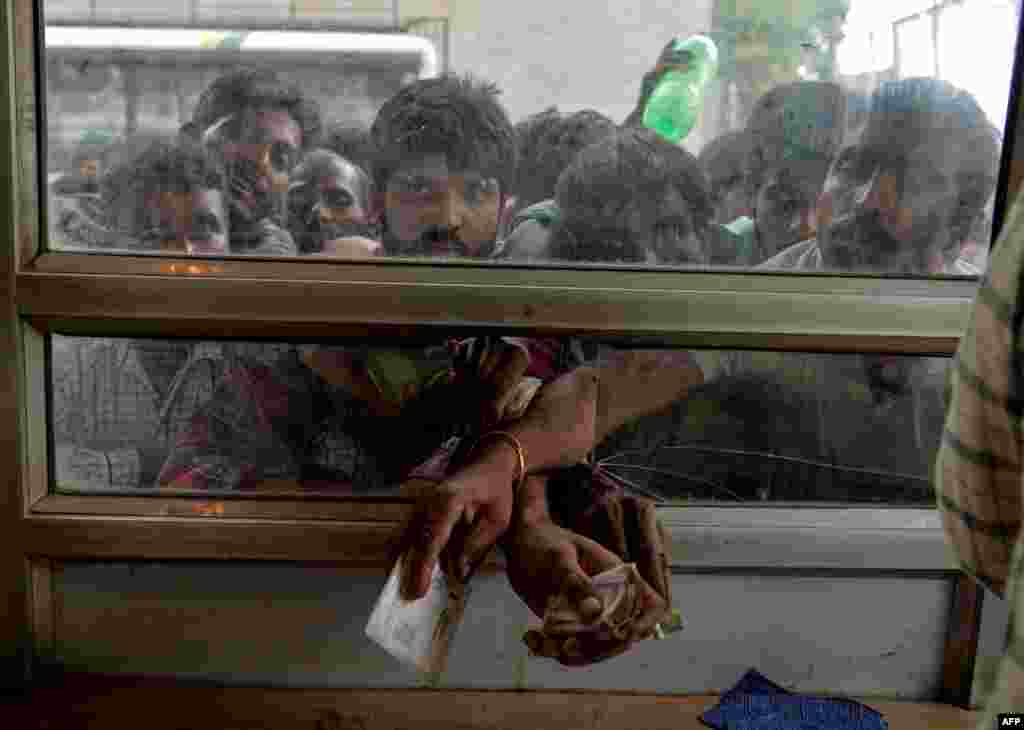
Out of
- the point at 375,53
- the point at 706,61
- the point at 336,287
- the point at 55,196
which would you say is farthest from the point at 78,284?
the point at 706,61

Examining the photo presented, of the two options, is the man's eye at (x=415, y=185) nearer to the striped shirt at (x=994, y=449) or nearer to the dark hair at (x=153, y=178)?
the dark hair at (x=153, y=178)

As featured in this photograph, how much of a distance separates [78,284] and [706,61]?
962 millimetres

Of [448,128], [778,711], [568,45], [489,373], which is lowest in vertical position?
[778,711]

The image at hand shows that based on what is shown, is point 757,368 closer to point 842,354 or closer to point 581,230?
point 842,354

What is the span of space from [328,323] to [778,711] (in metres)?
0.89

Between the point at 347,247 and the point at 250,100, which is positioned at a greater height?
the point at 250,100

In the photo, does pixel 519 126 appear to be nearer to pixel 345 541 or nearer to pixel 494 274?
pixel 494 274

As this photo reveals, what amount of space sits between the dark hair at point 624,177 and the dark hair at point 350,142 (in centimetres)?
29

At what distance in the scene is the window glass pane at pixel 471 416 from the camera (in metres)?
1.54

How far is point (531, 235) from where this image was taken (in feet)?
5.03

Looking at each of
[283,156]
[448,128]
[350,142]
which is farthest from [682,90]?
[283,156]

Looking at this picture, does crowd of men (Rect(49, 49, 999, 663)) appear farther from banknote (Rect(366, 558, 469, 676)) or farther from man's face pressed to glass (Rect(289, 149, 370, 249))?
banknote (Rect(366, 558, 469, 676))

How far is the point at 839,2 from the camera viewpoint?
4.91 feet

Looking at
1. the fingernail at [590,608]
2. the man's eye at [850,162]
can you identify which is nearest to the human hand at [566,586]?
the fingernail at [590,608]
